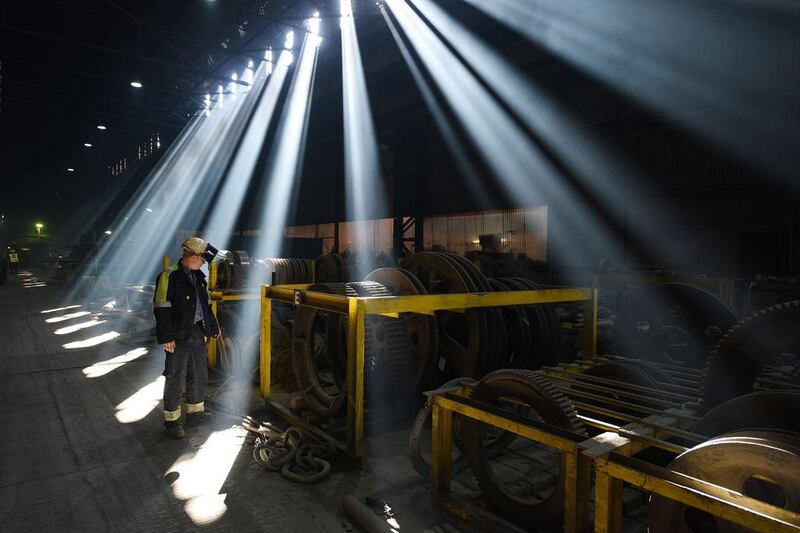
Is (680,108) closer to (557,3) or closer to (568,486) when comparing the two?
(557,3)

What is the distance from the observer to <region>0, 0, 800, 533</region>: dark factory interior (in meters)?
2.88

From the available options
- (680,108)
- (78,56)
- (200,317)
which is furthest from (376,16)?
(200,317)

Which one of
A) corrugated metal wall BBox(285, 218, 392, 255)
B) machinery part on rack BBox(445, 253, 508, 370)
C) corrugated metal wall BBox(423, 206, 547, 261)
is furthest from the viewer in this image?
corrugated metal wall BBox(285, 218, 392, 255)

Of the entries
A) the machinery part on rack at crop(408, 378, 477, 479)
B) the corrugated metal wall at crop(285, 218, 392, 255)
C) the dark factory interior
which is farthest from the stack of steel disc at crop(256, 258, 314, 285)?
the machinery part on rack at crop(408, 378, 477, 479)

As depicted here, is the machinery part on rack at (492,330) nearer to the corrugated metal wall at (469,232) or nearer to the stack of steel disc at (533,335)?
the stack of steel disc at (533,335)

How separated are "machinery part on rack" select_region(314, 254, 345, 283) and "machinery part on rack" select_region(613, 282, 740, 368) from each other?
5558 millimetres

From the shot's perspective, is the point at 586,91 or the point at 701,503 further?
the point at 586,91

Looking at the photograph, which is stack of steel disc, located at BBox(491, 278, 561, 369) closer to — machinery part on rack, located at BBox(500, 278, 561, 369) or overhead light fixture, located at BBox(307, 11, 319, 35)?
machinery part on rack, located at BBox(500, 278, 561, 369)

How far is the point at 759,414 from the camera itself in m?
2.26

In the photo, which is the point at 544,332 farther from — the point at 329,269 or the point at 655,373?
the point at 329,269

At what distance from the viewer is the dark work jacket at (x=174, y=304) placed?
4.36 meters

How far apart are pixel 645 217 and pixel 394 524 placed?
9.97m

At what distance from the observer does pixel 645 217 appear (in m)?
10.7

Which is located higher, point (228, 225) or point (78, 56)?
point (78, 56)
